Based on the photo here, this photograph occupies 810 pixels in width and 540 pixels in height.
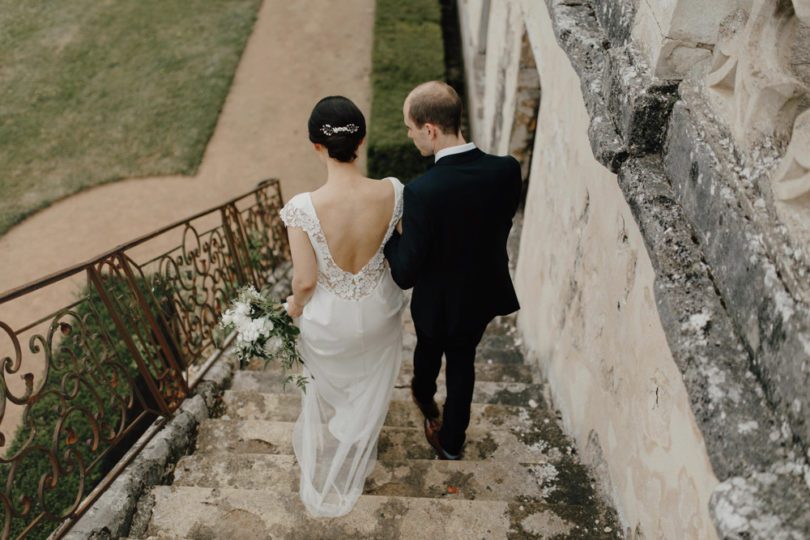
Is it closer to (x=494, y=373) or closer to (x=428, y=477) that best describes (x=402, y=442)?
(x=428, y=477)

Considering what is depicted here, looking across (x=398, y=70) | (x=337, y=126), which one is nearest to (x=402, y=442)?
(x=337, y=126)

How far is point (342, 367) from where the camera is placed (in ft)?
8.94

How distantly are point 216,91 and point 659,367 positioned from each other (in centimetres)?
964

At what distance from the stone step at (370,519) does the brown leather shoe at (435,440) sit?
1.74ft

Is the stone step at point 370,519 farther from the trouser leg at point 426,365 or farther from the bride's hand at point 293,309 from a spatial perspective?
the bride's hand at point 293,309

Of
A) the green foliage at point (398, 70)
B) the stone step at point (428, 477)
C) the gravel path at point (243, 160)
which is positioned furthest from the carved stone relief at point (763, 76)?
the green foliage at point (398, 70)

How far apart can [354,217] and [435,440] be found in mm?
1381

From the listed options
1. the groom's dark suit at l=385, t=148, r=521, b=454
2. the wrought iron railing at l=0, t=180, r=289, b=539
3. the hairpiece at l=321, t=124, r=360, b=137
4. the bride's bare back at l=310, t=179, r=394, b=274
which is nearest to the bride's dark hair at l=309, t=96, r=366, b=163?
the hairpiece at l=321, t=124, r=360, b=137

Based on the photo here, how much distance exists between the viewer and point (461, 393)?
8.60 ft

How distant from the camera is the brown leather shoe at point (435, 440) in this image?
9.34 ft

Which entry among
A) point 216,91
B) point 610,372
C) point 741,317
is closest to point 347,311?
point 610,372

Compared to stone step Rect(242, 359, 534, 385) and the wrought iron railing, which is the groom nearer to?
stone step Rect(242, 359, 534, 385)

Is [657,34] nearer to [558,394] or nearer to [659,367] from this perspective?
[659,367]

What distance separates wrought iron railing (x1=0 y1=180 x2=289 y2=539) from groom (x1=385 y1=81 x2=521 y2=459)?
1372 millimetres
